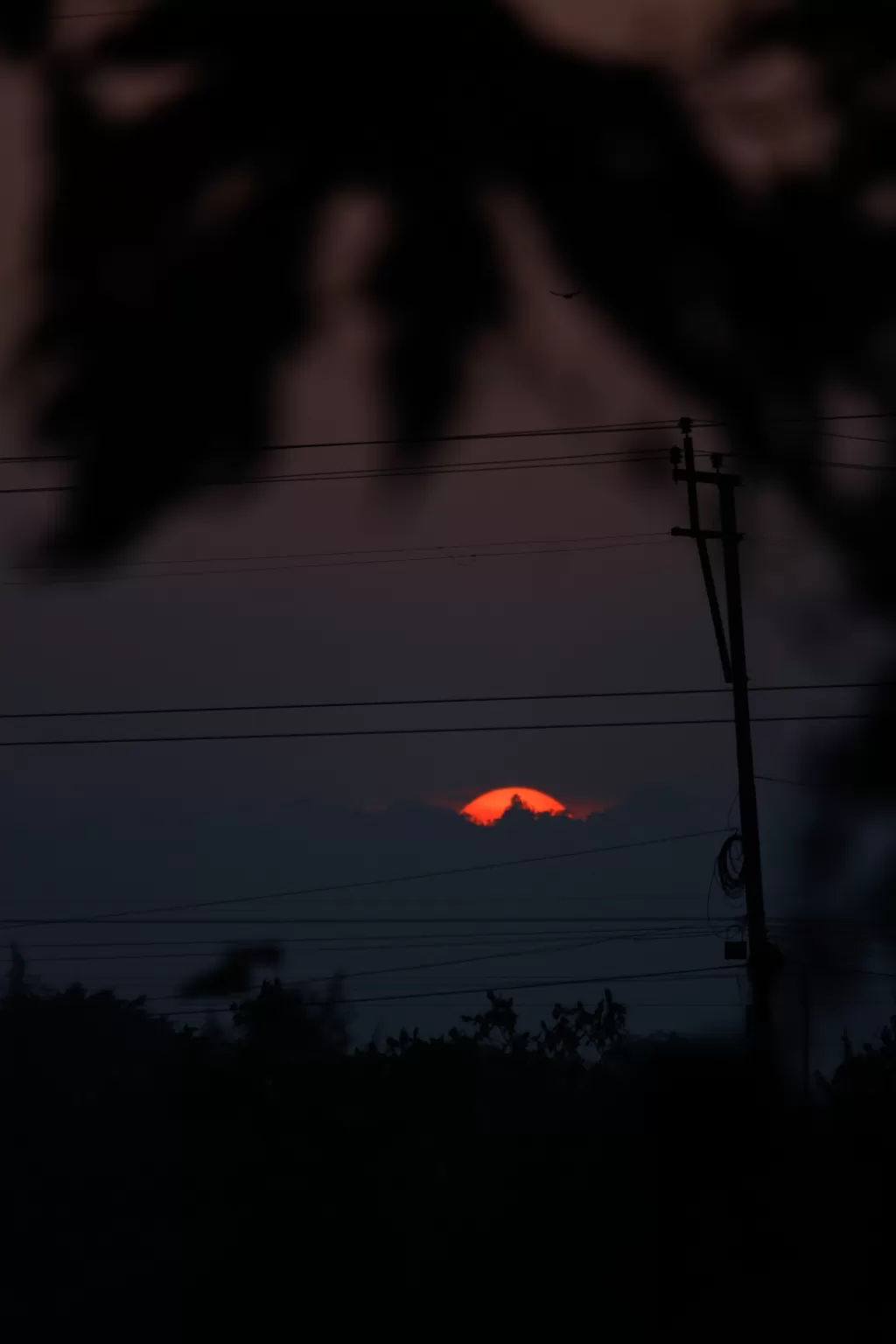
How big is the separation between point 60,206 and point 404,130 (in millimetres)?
244

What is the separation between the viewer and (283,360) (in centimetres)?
106

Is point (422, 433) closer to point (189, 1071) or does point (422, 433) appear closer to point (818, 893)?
point (818, 893)

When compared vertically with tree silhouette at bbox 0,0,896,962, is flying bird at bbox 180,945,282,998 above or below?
below

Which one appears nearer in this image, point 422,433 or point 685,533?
point 422,433

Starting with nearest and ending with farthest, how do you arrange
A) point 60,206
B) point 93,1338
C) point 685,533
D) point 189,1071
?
point 60,206, point 685,533, point 189,1071, point 93,1338

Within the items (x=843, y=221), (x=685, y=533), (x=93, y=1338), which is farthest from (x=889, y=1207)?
(x=93, y=1338)

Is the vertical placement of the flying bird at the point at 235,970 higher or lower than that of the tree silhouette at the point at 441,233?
lower

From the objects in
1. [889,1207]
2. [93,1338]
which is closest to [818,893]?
[889,1207]

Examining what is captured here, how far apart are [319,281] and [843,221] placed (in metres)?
0.36

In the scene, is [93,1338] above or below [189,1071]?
below

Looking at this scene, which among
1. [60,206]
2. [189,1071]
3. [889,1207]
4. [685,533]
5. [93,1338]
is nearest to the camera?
[60,206]

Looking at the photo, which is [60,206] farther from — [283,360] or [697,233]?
[697,233]

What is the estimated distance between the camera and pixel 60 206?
3.33 feet

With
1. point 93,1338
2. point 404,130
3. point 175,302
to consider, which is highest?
point 404,130
